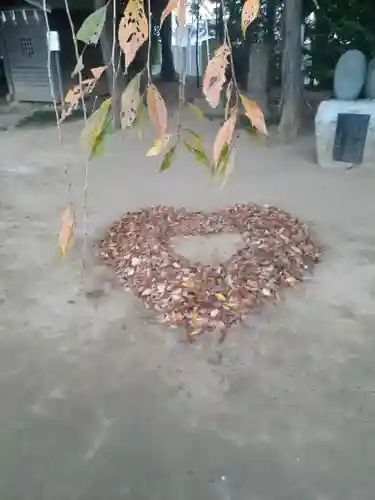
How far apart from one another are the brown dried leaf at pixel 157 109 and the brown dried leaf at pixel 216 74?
1.9 inches

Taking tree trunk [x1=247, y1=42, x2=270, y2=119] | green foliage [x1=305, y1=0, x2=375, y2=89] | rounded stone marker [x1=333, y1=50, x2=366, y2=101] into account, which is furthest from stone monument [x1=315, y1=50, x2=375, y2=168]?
green foliage [x1=305, y1=0, x2=375, y2=89]

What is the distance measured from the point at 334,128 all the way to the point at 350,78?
0.69 m

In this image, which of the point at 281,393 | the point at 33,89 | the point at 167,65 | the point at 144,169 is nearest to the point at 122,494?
the point at 281,393

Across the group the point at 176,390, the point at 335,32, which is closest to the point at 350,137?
the point at 335,32

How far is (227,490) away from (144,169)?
14.1ft

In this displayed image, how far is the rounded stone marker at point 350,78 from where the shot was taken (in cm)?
593

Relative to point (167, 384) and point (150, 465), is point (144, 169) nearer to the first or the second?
point (167, 384)

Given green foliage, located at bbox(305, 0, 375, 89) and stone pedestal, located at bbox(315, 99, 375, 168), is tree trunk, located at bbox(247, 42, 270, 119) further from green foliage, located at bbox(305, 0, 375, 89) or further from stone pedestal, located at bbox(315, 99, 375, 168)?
stone pedestal, located at bbox(315, 99, 375, 168)

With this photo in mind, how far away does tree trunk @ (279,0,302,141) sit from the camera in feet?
21.1

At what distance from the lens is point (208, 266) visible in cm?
334

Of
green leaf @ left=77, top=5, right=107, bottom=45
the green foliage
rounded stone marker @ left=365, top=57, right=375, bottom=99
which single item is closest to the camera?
green leaf @ left=77, top=5, right=107, bottom=45

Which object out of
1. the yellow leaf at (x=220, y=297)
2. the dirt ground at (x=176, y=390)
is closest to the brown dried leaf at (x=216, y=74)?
the dirt ground at (x=176, y=390)

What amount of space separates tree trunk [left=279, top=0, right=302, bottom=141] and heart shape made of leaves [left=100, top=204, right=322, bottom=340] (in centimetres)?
286

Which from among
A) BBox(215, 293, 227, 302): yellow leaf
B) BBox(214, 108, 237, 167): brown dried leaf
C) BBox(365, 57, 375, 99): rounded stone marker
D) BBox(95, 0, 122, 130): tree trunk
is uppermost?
BBox(214, 108, 237, 167): brown dried leaf
